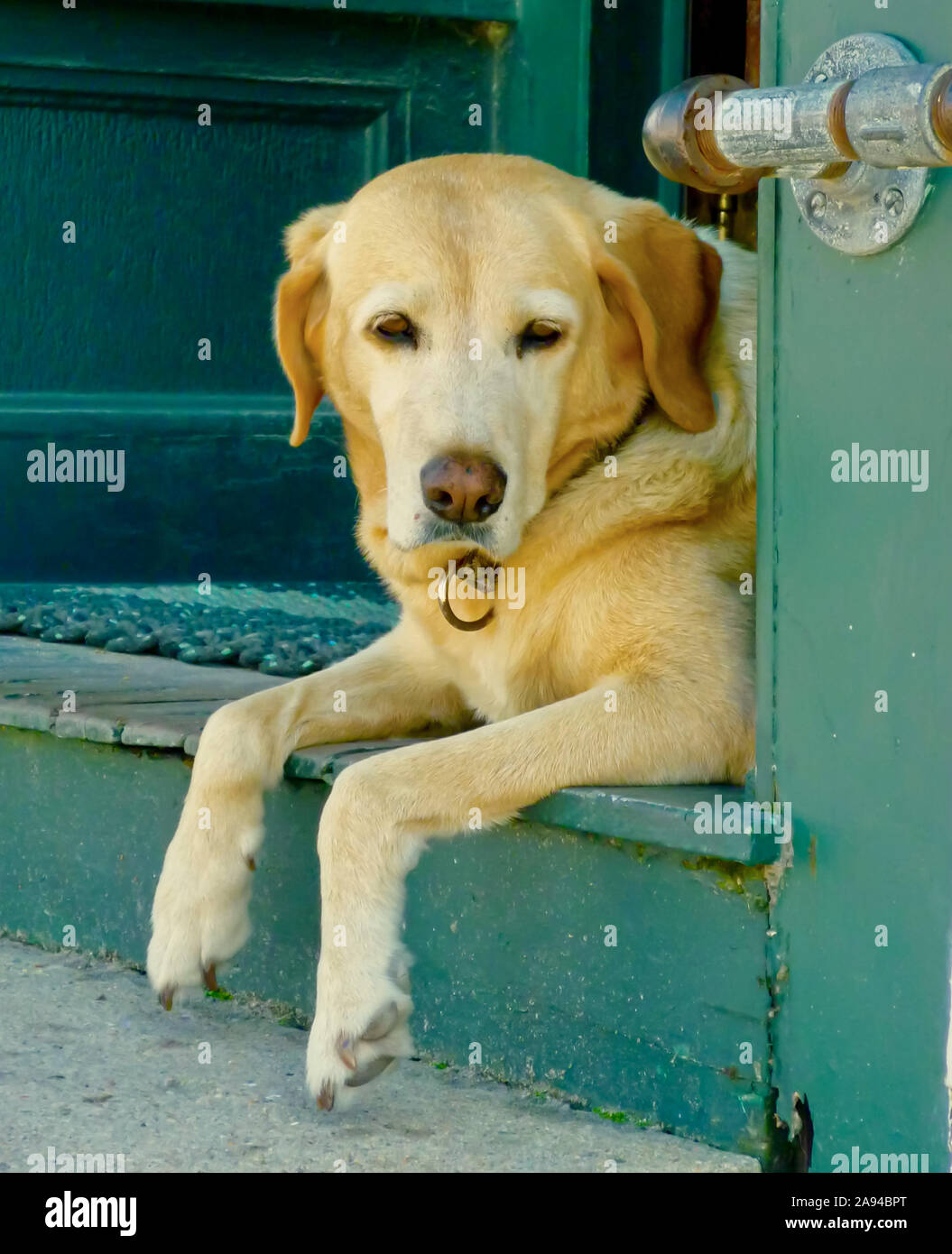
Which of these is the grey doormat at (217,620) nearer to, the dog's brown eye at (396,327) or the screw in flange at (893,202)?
the dog's brown eye at (396,327)

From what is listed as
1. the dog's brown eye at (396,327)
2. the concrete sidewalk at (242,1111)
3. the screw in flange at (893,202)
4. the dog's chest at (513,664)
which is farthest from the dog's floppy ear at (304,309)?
the screw in flange at (893,202)

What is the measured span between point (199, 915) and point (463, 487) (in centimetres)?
75

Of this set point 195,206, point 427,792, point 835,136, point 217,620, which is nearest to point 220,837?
point 427,792

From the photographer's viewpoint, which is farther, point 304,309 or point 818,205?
point 304,309

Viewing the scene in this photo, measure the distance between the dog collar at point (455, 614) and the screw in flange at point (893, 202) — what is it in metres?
1.00

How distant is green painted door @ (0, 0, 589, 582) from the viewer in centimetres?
423

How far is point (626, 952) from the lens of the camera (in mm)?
Answer: 2289

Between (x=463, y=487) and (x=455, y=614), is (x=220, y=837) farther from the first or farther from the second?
(x=463, y=487)

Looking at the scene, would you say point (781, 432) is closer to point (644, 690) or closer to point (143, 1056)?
point (644, 690)

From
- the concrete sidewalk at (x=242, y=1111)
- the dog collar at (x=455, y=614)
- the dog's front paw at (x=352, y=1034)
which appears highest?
the dog collar at (x=455, y=614)

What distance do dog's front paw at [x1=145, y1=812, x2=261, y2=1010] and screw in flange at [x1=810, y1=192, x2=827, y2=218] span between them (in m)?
1.26

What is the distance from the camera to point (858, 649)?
198 centimetres

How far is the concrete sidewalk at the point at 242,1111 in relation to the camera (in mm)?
2148

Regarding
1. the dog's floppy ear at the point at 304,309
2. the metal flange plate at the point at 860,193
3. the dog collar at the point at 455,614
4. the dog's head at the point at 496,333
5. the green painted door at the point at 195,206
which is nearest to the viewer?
the metal flange plate at the point at 860,193
